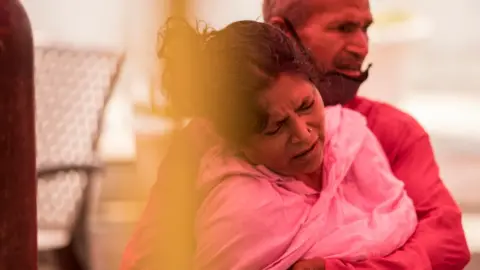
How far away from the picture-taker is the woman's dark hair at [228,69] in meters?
0.41

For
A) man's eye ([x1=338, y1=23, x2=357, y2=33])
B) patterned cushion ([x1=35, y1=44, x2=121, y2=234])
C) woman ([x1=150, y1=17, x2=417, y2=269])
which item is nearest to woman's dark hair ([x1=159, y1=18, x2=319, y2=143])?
woman ([x1=150, y1=17, x2=417, y2=269])

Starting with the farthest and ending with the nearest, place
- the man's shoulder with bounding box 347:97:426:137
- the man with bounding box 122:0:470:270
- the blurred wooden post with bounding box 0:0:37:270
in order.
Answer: the man's shoulder with bounding box 347:97:426:137
the man with bounding box 122:0:470:270
the blurred wooden post with bounding box 0:0:37:270

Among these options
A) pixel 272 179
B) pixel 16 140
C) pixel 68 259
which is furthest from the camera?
pixel 68 259

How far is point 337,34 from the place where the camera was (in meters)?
0.81

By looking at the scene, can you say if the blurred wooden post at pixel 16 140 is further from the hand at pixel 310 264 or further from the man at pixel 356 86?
the man at pixel 356 86

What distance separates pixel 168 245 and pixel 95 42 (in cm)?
118

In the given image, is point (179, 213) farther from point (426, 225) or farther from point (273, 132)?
point (426, 225)

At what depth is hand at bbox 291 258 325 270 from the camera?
653 millimetres

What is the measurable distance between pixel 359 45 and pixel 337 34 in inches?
1.2

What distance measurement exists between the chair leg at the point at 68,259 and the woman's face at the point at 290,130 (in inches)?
34.0

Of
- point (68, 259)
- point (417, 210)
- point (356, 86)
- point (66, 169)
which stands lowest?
point (68, 259)

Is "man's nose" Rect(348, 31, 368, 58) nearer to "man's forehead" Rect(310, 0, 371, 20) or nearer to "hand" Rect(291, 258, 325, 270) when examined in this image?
"man's forehead" Rect(310, 0, 371, 20)

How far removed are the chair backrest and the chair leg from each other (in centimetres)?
21

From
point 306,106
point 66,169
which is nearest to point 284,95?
point 306,106
